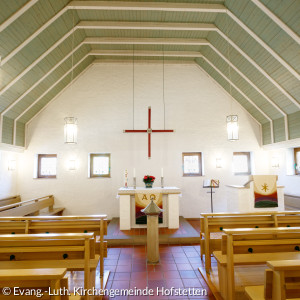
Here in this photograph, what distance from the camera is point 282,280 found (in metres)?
1.65

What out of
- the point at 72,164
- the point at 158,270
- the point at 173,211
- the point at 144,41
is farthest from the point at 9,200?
the point at 144,41

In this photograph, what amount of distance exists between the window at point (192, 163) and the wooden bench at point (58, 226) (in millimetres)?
4445

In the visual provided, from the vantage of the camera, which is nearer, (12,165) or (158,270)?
(158,270)

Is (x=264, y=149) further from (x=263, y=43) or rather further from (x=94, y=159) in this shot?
(x=94, y=159)

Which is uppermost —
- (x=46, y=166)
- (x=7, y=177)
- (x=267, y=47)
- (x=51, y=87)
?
(x=267, y=47)

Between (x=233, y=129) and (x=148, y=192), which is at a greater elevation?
(x=233, y=129)

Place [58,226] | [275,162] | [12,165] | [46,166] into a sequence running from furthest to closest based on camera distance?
1. [46,166]
2. [275,162]
3. [12,165]
4. [58,226]

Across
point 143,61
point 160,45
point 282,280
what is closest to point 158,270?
point 282,280

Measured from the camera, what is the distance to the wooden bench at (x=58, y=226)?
3527mm

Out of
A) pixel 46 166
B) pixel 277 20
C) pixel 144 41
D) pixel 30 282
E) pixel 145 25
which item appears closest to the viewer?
pixel 30 282

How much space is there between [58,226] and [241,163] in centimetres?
635

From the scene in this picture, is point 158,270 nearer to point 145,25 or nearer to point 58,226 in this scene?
point 58,226

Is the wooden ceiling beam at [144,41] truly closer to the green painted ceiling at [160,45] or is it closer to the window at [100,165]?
the green painted ceiling at [160,45]

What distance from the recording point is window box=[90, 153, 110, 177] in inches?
300
